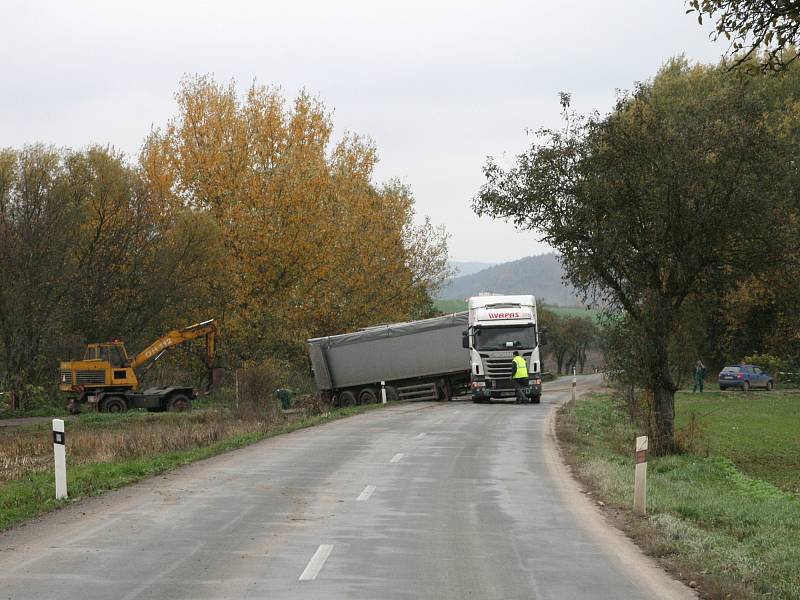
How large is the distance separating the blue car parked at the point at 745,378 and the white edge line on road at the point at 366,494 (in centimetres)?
4724

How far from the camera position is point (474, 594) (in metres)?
9.03

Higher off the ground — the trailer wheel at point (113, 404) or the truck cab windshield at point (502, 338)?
the truck cab windshield at point (502, 338)

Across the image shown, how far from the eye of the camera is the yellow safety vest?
4134 centimetres

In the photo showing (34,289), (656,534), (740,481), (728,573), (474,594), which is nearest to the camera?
(474,594)

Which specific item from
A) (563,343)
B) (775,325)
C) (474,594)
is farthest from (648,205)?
(563,343)

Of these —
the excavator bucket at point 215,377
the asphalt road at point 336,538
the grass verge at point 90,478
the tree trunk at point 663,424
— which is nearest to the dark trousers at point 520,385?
the grass verge at point 90,478

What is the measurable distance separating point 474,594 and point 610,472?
Result: 431 inches

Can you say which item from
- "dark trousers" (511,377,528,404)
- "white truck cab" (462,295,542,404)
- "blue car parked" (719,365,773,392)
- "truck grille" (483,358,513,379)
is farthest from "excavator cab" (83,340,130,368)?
"blue car parked" (719,365,773,392)

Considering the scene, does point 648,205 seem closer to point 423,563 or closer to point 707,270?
point 707,270

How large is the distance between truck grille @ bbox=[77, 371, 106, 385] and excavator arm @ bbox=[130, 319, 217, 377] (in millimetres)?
1445

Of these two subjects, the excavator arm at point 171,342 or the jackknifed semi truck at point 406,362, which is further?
the excavator arm at point 171,342

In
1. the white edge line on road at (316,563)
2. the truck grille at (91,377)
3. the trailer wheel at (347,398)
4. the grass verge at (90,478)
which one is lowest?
the white edge line on road at (316,563)

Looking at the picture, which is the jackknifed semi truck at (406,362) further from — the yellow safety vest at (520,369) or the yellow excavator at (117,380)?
the yellow excavator at (117,380)

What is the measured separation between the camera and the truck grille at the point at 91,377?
4663cm
